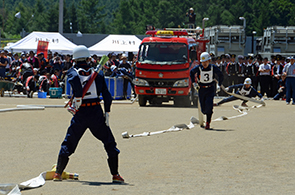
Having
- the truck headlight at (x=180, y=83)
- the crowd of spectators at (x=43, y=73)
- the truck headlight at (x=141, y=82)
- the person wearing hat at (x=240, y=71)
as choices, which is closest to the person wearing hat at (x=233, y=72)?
the person wearing hat at (x=240, y=71)

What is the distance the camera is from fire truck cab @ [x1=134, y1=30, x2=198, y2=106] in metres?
21.4

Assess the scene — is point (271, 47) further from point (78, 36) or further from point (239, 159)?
point (78, 36)

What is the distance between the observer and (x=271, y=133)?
13250mm

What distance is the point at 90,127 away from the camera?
7766mm

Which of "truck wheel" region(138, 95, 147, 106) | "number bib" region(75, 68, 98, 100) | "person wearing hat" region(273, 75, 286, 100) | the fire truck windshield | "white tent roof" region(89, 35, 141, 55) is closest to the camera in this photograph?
"number bib" region(75, 68, 98, 100)

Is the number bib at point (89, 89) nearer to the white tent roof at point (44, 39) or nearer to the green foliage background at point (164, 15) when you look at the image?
the white tent roof at point (44, 39)

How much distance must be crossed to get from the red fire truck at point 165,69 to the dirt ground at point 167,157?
5.04 meters

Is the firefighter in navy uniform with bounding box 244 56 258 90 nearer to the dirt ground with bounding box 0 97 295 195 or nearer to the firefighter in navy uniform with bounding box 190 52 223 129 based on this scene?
the dirt ground with bounding box 0 97 295 195

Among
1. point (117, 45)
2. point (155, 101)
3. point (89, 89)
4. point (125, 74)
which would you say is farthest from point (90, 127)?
point (117, 45)

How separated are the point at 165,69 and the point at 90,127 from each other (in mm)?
13772

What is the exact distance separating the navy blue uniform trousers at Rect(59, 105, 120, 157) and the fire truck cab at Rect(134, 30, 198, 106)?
13726mm

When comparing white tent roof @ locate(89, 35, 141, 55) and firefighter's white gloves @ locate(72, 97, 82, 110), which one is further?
white tent roof @ locate(89, 35, 141, 55)

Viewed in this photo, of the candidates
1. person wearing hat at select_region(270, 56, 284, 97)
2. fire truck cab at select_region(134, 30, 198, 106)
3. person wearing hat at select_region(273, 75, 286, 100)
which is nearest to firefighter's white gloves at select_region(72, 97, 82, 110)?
fire truck cab at select_region(134, 30, 198, 106)

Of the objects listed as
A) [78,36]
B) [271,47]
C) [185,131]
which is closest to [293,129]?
[185,131]
